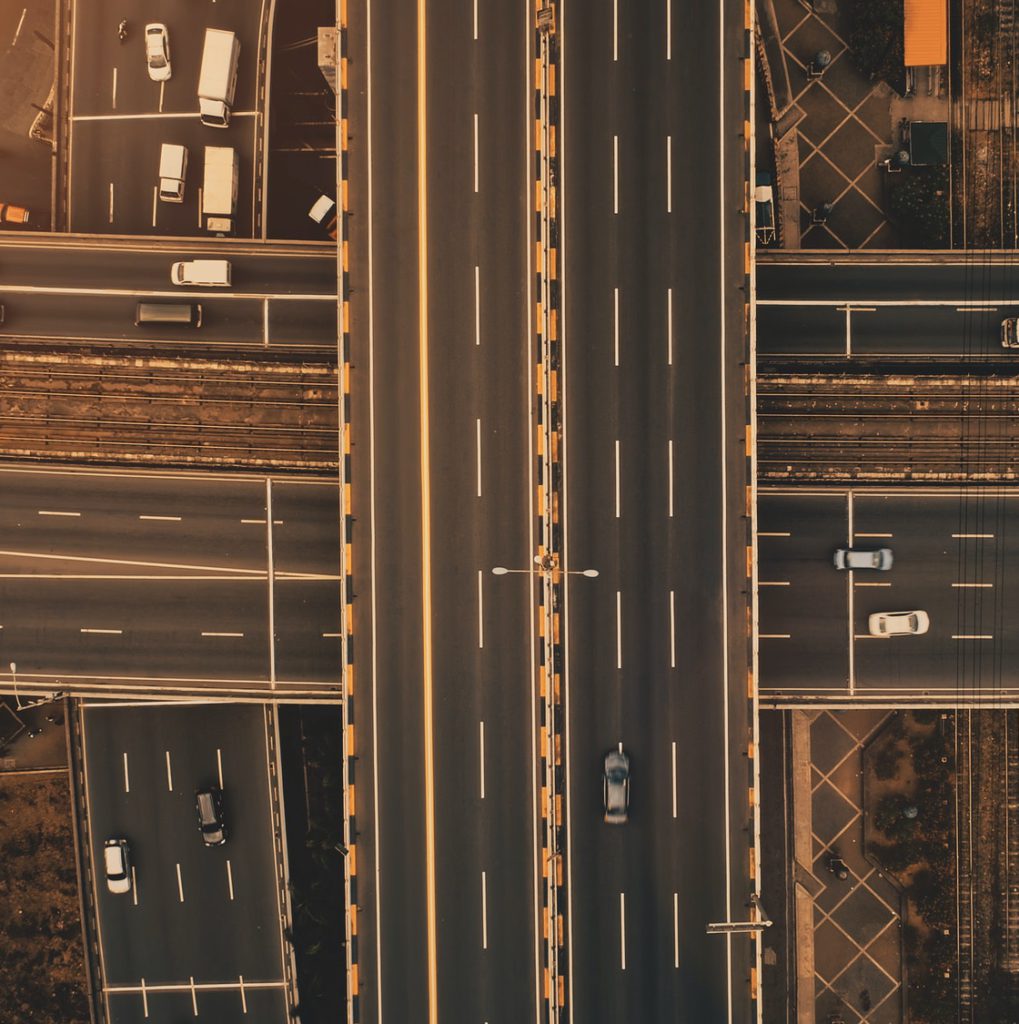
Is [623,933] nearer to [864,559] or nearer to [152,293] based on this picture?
[864,559]

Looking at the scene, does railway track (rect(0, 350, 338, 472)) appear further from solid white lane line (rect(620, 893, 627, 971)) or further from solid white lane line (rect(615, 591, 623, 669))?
solid white lane line (rect(620, 893, 627, 971))

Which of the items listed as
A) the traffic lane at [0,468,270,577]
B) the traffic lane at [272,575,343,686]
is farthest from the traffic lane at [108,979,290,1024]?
the traffic lane at [0,468,270,577]

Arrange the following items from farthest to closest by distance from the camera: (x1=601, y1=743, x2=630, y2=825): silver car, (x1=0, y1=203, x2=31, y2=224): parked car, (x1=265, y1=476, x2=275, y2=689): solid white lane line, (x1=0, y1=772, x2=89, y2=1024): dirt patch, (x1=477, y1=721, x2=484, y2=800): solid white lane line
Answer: (x1=0, y1=772, x2=89, y2=1024): dirt patch → (x1=0, y1=203, x2=31, y2=224): parked car → (x1=265, y1=476, x2=275, y2=689): solid white lane line → (x1=477, y1=721, x2=484, y2=800): solid white lane line → (x1=601, y1=743, x2=630, y2=825): silver car

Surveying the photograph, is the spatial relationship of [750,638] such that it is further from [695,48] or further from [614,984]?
[695,48]

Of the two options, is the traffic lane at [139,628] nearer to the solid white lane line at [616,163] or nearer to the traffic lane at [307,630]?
the traffic lane at [307,630]

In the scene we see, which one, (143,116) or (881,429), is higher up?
(143,116)

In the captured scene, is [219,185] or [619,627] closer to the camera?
[619,627]

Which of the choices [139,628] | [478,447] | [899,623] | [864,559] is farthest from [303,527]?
[899,623]

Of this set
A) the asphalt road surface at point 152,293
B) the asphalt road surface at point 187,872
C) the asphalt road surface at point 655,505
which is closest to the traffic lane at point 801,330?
the asphalt road surface at point 655,505
